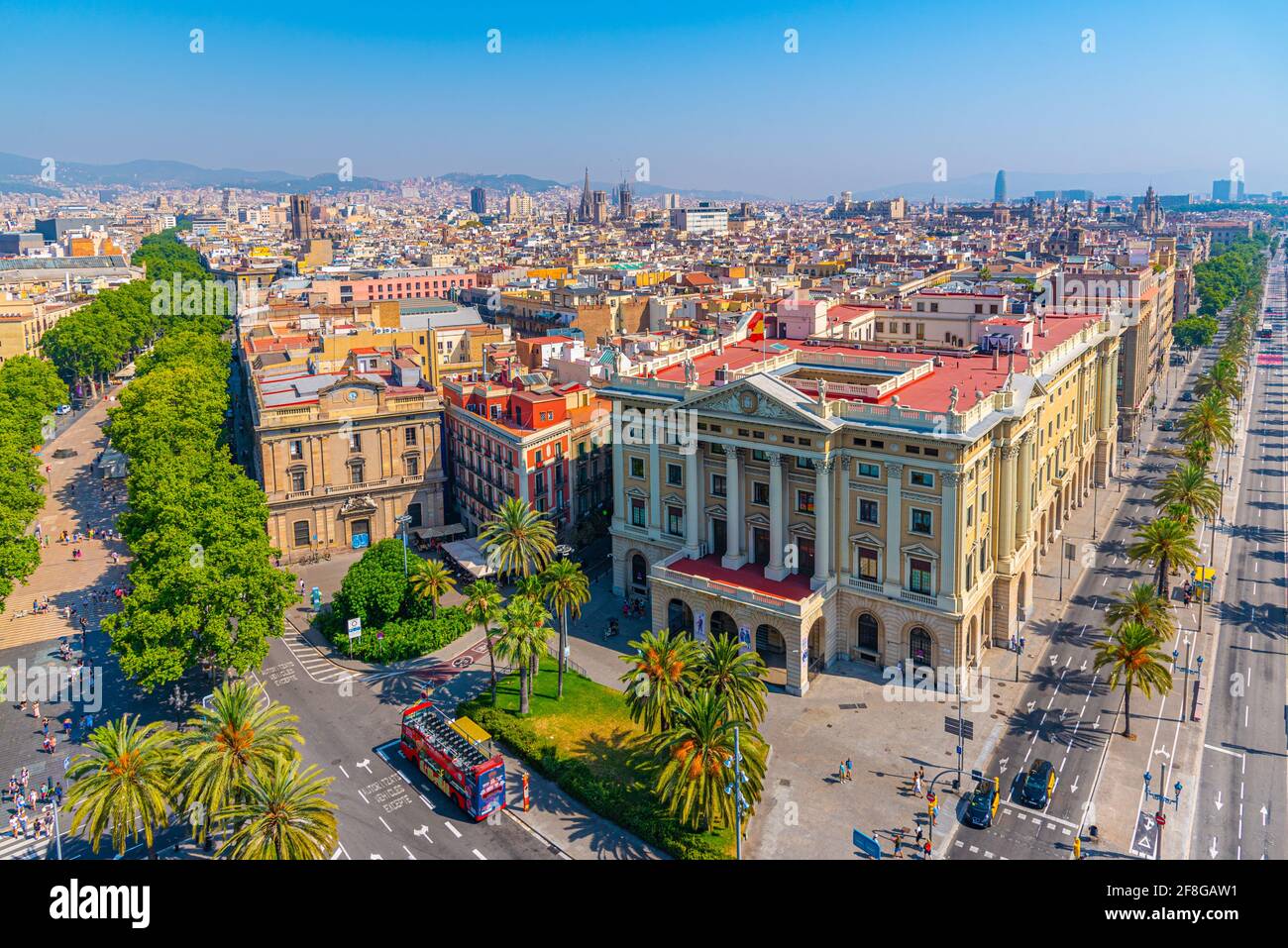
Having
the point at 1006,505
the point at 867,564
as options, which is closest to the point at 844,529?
the point at 867,564

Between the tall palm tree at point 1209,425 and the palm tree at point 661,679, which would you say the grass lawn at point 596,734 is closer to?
the palm tree at point 661,679

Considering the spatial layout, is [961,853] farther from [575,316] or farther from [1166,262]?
[1166,262]

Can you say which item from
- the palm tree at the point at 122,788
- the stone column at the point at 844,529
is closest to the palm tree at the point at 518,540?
the stone column at the point at 844,529

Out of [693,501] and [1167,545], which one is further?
[693,501]

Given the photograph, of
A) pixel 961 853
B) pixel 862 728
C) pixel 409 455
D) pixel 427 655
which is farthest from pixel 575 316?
pixel 961 853

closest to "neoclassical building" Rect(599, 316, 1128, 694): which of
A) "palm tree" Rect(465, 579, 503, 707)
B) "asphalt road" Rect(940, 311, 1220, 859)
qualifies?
"asphalt road" Rect(940, 311, 1220, 859)

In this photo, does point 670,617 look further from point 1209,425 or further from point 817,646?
point 1209,425
